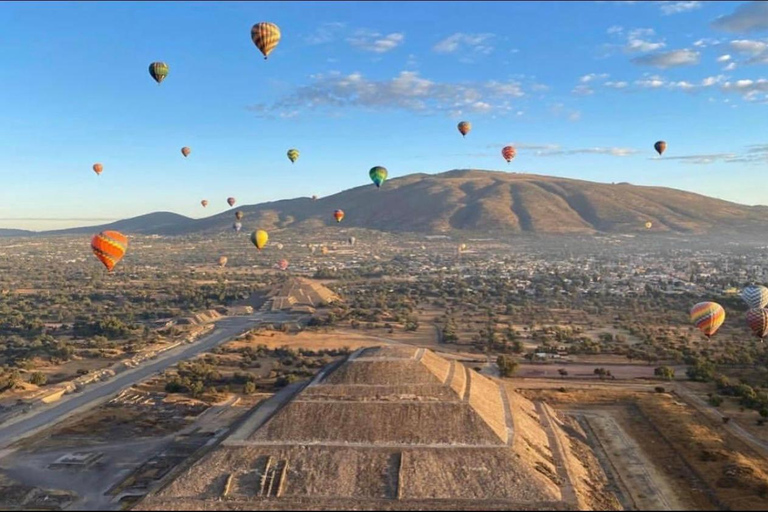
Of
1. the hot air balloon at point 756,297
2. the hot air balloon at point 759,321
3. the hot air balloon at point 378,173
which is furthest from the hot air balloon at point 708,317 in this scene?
the hot air balloon at point 378,173

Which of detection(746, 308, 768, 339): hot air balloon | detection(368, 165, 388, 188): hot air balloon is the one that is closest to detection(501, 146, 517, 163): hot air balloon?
detection(368, 165, 388, 188): hot air balloon

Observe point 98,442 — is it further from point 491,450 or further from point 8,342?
point 8,342

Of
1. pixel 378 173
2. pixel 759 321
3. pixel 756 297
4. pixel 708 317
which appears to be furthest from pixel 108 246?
pixel 756 297

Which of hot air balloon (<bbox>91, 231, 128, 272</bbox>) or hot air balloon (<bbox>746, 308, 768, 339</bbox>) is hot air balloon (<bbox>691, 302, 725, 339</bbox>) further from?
hot air balloon (<bbox>91, 231, 128, 272</bbox>)

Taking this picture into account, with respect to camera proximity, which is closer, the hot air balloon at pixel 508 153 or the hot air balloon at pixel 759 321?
the hot air balloon at pixel 759 321

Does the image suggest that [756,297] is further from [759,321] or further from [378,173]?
[378,173]

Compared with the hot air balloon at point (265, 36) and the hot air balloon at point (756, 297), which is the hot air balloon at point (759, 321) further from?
the hot air balloon at point (265, 36)

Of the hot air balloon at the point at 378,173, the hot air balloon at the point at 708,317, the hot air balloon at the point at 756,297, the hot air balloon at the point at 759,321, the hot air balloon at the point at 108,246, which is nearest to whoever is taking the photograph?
the hot air balloon at the point at 759,321
